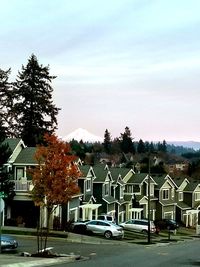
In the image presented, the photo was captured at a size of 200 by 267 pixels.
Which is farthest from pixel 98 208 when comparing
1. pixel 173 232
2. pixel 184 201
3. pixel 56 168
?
pixel 56 168

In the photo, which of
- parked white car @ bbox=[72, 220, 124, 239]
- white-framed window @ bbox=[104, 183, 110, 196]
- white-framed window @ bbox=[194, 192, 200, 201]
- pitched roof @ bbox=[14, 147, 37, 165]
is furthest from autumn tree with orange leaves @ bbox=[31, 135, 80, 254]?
white-framed window @ bbox=[194, 192, 200, 201]

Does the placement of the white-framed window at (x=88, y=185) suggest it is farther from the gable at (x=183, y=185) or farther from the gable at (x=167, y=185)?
the gable at (x=183, y=185)

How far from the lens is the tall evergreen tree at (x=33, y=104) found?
279ft

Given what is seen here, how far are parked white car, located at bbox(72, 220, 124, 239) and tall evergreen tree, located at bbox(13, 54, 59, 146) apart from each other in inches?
1342

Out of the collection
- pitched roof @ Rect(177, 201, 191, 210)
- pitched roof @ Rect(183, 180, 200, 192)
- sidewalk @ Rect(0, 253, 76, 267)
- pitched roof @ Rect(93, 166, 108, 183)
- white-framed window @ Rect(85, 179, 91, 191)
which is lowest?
pitched roof @ Rect(177, 201, 191, 210)

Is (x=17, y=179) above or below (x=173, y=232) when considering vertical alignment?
above

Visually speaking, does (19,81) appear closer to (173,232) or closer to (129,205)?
(129,205)

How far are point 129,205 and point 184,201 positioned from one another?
1994 cm

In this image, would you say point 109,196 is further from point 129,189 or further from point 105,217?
point 129,189

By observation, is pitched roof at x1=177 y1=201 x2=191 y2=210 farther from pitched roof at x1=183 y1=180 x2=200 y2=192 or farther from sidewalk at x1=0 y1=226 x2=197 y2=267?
sidewalk at x1=0 y1=226 x2=197 y2=267

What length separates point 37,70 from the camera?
87.9m

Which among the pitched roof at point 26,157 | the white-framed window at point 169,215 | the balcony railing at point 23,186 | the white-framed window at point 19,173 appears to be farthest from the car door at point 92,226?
the white-framed window at point 169,215

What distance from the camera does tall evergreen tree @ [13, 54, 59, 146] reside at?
279ft

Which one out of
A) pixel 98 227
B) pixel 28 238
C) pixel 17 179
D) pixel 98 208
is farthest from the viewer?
pixel 98 208
